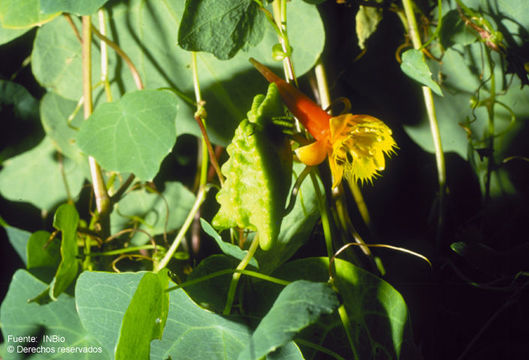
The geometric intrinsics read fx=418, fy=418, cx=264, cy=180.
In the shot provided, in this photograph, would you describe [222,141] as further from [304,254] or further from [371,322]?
[371,322]

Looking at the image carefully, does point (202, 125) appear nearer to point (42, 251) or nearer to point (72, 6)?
point (72, 6)

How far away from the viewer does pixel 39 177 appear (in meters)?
0.77

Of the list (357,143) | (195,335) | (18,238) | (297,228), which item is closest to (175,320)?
(195,335)

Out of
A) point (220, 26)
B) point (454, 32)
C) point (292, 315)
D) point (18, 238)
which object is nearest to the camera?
point (292, 315)

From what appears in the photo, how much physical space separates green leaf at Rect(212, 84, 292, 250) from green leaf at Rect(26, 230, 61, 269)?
1.19 feet

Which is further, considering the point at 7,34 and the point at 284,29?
the point at 7,34

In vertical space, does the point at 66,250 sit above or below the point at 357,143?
below

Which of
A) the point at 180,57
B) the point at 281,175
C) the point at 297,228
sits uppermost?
the point at 180,57

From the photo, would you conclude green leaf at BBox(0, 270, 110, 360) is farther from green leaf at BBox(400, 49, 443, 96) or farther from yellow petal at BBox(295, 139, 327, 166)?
green leaf at BBox(400, 49, 443, 96)

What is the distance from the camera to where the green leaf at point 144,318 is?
41 cm

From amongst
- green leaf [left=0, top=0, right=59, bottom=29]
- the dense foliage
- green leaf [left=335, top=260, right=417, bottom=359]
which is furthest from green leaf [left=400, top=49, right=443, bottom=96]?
green leaf [left=0, top=0, right=59, bottom=29]

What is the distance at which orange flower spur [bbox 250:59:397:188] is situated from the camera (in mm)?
419

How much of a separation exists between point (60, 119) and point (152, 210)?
0.22 meters

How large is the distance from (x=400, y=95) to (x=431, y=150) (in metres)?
0.09
